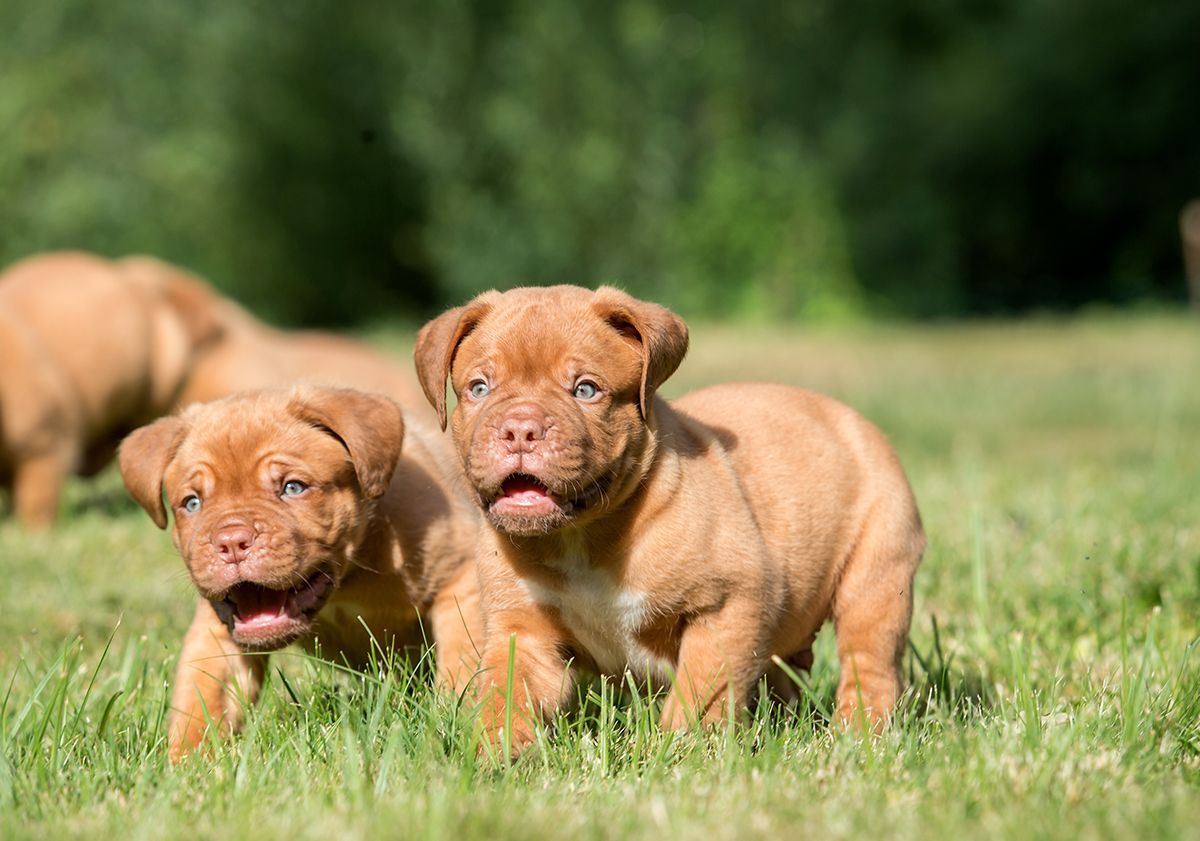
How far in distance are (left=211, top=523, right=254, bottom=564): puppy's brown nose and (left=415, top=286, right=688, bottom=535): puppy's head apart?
2.13 feet

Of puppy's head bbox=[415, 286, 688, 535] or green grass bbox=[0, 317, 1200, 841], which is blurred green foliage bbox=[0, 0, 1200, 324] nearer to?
green grass bbox=[0, 317, 1200, 841]

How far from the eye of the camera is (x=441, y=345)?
4.10 meters

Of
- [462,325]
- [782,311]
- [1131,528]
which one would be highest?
[462,325]

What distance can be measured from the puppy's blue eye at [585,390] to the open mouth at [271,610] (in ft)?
3.32

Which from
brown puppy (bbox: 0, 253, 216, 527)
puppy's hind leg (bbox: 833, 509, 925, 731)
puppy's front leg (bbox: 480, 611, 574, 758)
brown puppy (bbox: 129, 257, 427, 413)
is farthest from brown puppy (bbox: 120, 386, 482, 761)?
brown puppy (bbox: 129, 257, 427, 413)

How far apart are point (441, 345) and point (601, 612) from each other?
2.81 feet

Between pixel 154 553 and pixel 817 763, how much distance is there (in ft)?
14.1

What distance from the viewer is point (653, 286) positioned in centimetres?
2216

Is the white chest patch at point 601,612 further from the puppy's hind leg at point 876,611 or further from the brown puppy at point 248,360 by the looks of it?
the brown puppy at point 248,360

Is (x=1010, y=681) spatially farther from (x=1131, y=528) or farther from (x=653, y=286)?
(x=653, y=286)

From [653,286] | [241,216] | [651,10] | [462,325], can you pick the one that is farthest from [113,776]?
[241,216]

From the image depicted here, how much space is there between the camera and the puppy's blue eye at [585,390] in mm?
3943

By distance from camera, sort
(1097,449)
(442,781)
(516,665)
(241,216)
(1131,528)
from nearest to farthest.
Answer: (442,781) < (516,665) < (1131,528) < (1097,449) < (241,216)

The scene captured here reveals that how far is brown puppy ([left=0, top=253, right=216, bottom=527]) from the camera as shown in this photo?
848 cm
